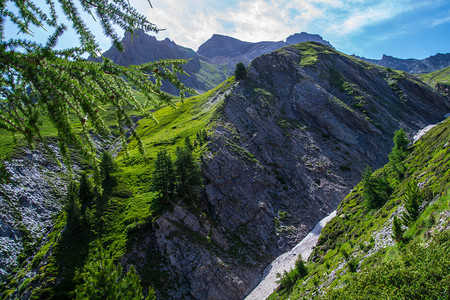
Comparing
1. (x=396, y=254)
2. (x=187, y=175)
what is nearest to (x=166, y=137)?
(x=187, y=175)

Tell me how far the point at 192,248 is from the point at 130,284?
19.4 m

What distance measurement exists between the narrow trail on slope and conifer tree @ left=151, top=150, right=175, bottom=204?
1762 cm

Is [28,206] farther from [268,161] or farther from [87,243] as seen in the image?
[268,161]

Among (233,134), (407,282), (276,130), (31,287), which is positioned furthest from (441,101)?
(31,287)

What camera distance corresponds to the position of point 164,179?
116 feet

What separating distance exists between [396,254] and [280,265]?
25341 mm

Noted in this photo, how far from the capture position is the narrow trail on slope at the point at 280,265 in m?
29.1

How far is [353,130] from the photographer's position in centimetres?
6412

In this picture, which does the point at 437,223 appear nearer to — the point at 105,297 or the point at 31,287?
the point at 105,297

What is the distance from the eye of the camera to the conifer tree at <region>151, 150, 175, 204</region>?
113 ft

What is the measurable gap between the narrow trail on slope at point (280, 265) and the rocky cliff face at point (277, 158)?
3.76ft

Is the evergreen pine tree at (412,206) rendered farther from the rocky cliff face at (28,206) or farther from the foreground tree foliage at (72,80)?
the rocky cliff face at (28,206)

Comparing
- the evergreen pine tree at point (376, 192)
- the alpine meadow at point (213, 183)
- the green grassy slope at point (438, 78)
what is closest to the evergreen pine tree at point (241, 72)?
the alpine meadow at point (213, 183)

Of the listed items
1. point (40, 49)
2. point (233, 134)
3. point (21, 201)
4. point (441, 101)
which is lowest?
point (441, 101)
